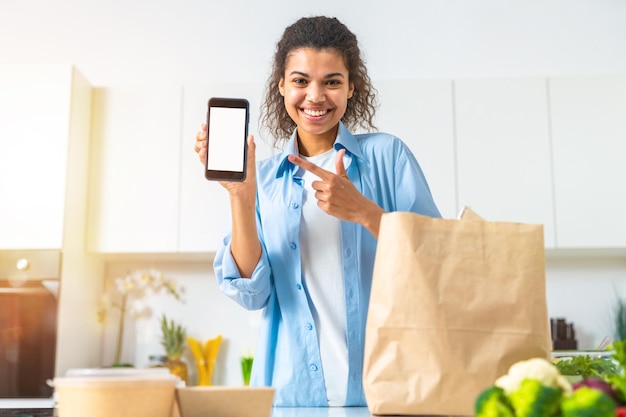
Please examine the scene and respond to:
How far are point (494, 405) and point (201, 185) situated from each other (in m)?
2.56

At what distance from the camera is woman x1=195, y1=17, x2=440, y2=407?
129 cm

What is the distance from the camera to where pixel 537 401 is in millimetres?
550

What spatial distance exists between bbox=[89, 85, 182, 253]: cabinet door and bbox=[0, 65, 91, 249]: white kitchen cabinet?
15cm

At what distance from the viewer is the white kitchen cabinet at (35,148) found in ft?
9.46

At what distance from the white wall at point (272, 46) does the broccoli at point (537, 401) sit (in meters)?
2.73

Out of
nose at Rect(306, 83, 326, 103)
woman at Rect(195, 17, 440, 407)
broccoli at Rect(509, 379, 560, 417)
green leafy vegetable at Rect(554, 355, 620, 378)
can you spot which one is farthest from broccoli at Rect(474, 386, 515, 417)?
nose at Rect(306, 83, 326, 103)

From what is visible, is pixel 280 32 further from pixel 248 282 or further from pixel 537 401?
pixel 537 401

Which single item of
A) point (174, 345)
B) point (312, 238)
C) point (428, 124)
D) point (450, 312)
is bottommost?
point (174, 345)

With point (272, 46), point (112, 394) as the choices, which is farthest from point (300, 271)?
point (272, 46)

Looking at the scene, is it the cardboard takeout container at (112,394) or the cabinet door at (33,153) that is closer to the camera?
the cardboard takeout container at (112,394)

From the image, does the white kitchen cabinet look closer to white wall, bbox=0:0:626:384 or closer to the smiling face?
white wall, bbox=0:0:626:384

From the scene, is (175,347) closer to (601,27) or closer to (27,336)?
(27,336)

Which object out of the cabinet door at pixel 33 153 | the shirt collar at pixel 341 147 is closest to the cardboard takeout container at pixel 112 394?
the shirt collar at pixel 341 147

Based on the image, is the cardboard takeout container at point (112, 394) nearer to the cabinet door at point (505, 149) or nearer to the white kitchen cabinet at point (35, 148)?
the white kitchen cabinet at point (35, 148)
